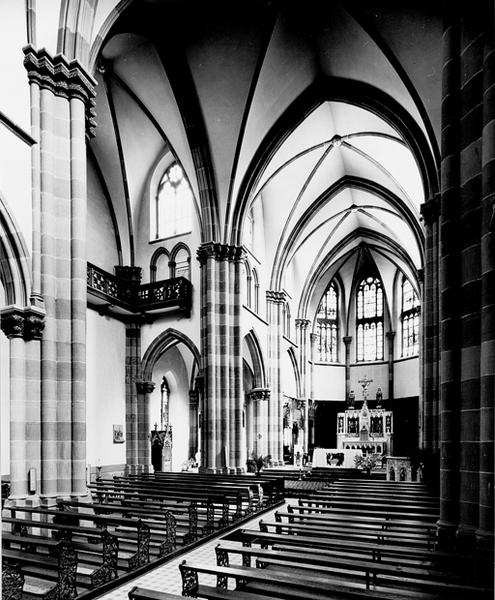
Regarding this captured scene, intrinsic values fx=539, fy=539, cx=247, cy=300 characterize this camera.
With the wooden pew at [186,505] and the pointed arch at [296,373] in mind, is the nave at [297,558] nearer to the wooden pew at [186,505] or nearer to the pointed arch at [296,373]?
the wooden pew at [186,505]

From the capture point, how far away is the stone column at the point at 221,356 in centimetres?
1980

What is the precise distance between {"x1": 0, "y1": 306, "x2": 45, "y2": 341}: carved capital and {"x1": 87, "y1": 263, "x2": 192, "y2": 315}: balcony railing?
1044 cm

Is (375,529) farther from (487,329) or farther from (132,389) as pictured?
(132,389)

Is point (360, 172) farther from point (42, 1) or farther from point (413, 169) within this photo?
point (42, 1)

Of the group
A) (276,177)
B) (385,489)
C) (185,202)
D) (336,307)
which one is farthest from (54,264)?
(336,307)

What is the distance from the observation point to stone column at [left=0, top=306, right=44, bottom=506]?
9703mm

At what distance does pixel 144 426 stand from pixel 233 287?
274 inches

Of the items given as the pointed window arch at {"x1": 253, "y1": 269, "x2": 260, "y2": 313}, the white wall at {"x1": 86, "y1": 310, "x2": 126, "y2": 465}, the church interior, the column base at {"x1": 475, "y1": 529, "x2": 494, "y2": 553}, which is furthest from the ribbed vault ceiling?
the column base at {"x1": 475, "y1": 529, "x2": 494, "y2": 553}

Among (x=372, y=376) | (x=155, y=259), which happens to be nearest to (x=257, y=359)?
(x=155, y=259)

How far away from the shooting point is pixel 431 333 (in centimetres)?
1761

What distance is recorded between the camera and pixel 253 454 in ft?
89.6

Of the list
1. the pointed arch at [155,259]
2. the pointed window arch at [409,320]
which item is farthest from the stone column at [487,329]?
the pointed window arch at [409,320]

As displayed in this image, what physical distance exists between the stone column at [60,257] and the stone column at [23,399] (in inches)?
6.9

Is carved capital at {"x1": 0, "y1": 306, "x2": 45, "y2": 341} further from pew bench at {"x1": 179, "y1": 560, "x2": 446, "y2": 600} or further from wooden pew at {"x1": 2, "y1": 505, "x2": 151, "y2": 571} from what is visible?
pew bench at {"x1": 179, "y1": 560, "x2": 446, "y2": 600}
